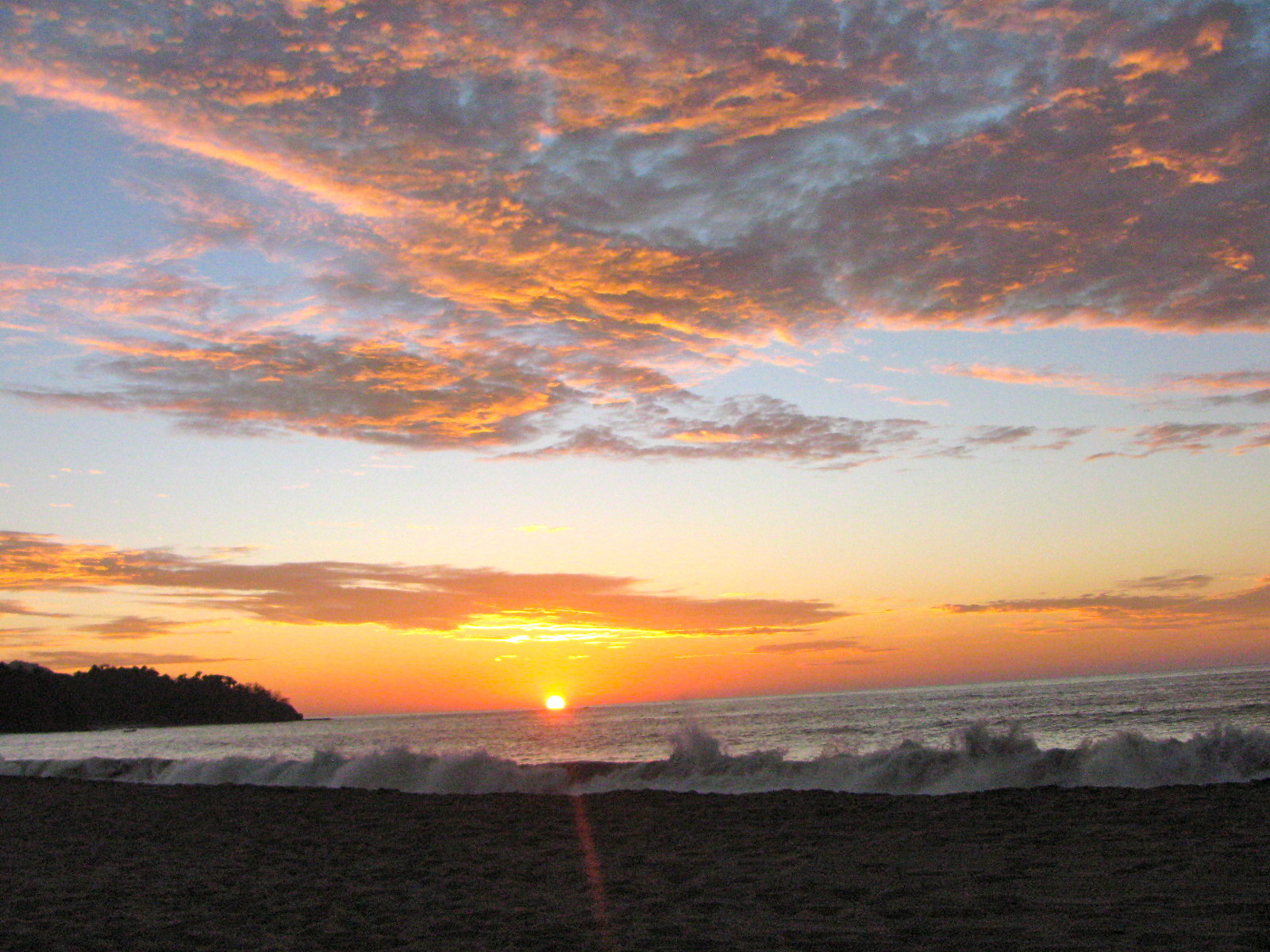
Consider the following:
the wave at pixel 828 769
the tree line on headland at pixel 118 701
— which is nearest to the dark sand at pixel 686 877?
the wave at pixel 828 769

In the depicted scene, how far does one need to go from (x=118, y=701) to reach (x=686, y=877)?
143 m

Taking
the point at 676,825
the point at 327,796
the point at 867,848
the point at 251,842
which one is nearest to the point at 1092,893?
the point at 867,848

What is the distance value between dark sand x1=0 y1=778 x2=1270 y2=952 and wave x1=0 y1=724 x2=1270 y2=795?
126 cm

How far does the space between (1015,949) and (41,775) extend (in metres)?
27.4

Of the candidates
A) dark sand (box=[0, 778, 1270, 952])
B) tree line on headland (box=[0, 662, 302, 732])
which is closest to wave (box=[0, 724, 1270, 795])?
dark sand (box=[0, 778, 1270, 952])

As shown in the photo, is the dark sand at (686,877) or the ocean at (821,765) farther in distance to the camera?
the ocean at (821,765)

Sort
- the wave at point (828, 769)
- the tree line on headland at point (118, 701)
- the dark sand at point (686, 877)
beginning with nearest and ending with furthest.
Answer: the dark sand at point (686, 877) < the wave at point (828, 769) < the tree line on headland at point (118, 701)

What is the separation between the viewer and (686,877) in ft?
27.1

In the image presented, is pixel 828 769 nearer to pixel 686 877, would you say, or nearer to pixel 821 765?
pixel 821 765

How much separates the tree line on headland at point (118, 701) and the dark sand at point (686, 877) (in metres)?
119

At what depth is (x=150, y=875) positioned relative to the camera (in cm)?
919

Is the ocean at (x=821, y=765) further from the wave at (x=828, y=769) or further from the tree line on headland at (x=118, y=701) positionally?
the tree line on headland at (x=118, y=701)

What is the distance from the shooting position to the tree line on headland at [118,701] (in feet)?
361

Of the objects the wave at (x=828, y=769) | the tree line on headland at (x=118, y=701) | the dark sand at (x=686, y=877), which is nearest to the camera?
the dark sand at (x=686, y=877)
